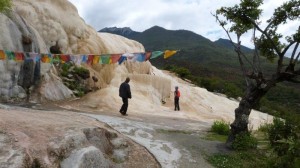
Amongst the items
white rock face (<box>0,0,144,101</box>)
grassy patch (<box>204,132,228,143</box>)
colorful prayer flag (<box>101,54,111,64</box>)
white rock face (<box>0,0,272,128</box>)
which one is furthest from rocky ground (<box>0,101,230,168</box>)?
white rock face (<box>0,0,144,101</box>)

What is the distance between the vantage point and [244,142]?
14258 millimetres

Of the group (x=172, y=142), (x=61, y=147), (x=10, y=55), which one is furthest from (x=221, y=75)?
(x=61, y=147)

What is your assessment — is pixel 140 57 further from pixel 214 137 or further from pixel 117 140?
pixel 117 140

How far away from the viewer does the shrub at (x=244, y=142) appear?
1420cm

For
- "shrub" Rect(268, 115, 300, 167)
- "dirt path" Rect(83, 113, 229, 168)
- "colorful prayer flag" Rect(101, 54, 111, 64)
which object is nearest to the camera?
"shrub" Rect(268, 115, 300, 167)

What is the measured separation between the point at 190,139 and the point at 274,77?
12.1ft

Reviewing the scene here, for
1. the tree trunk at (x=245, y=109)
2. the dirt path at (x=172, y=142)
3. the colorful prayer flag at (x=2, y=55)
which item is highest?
the colorful prayer flag at (x=2, y=55)

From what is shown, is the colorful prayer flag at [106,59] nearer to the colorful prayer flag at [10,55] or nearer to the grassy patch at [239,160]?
the colorful prayer flag at [10,55]

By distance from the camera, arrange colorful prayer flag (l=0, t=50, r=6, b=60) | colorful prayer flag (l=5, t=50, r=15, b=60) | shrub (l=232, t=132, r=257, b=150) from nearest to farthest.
Answer: shrub (l=232, t=132, r=257, b=150), colorful prayer flag (l=0, t=50, r=6, b=60), colorful prayer flag (l=5, t=50, r=15, b=60)

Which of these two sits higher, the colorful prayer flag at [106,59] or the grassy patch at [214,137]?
the colorful prayer flag at [106,59]

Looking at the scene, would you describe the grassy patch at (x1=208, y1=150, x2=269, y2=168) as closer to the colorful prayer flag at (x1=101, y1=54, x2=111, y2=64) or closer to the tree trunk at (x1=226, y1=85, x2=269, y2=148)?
the tree trunk at (x1=226, y1=85, x2=269, y2=148)

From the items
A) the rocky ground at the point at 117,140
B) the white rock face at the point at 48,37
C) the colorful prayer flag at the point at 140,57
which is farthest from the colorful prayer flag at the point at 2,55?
the rocky ground at the point at 117,140

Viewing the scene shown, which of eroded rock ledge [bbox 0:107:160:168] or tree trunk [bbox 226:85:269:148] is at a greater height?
tree trunk [bbox 226:85:269:148]

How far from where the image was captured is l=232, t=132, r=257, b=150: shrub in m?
14.2
